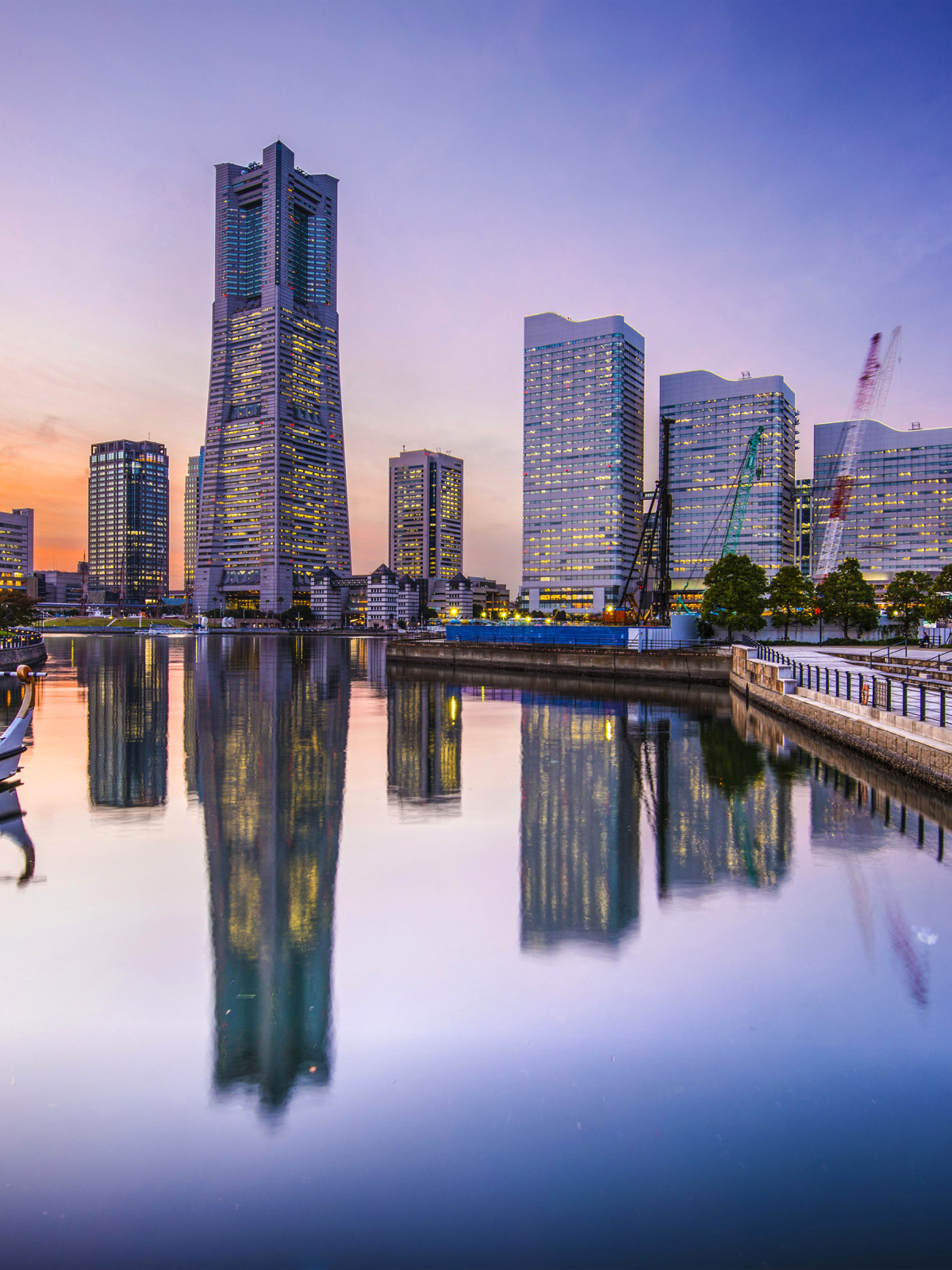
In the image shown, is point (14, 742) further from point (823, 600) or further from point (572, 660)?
point (823, 600)

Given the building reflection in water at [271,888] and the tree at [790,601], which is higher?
the tree at [790,601]

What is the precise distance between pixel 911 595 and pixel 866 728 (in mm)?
60587

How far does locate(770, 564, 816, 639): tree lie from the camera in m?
79.9

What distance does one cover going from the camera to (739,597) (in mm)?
80375

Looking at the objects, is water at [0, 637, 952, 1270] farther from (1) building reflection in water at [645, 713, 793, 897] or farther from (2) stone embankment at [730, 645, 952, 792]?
(2) stone embankment at [730, 645, 952, 792]

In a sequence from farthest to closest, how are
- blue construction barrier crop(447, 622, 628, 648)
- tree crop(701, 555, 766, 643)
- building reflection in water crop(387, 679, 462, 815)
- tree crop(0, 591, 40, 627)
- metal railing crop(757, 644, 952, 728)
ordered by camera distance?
tree crop(701, 555, 766, 643) < tree crop(0, 591, 40, 627) < blue construction barrier crop(447, 622, 628, 648) < metal railing crop(757, 644, 952, 728) < building reflection in water crop(387, 679, 462, 815)

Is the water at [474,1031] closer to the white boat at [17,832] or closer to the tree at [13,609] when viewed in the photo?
the white boat at [17,832]

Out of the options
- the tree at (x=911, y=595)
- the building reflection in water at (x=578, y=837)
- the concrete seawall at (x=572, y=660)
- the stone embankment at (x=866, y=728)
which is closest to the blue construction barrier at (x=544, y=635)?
the concrete seawall at (x=572, y=660)

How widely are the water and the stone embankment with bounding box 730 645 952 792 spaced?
1583 mm

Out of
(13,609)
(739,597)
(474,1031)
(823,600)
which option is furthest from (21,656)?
(823,600)

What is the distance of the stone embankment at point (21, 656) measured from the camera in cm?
5578

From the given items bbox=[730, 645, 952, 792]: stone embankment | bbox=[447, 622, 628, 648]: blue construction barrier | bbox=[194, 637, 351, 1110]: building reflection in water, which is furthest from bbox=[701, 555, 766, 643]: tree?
bbox=[194, 637, 351, 1110]: building reflection in water

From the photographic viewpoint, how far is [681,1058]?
8039 mm

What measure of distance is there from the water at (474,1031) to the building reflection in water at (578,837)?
11cm
